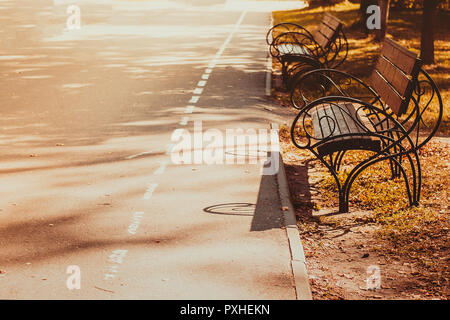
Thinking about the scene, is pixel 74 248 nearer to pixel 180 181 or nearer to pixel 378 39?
pixel 180 181

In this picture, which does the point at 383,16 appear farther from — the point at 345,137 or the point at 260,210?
the point at 260,210

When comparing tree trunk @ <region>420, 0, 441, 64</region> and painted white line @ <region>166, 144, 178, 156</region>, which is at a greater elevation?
tree trunk @ <region>420, 0, 441, 64</region>

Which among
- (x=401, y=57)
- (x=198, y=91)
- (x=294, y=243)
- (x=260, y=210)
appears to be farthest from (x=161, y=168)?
(x=198, y=91)

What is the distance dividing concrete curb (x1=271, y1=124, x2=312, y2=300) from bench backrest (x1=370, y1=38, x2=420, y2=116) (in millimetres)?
1446

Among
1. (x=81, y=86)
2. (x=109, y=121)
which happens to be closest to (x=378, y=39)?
(x=81, y=86)

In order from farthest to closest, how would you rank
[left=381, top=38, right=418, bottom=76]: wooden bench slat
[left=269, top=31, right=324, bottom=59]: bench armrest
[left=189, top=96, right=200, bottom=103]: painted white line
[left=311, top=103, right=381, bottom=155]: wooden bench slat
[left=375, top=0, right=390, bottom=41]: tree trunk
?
[left=375, top=0, right=390, bottom=41]: tree trunk, [left=269, top=31, right=324, bottom=59]: bench armrest, [left=189, top=96, right=200, bottom=103]: painted white line, [left=381, top=38, right=418, bottom=76]: wooden bench slat, [left=311, top=103, right=381, bottom=155]: wooden bench slat

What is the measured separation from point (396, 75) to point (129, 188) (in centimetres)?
327

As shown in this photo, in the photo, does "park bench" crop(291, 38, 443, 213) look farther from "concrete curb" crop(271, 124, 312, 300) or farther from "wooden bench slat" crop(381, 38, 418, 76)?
"concrete curb" crop(271, 124, 312, 300)

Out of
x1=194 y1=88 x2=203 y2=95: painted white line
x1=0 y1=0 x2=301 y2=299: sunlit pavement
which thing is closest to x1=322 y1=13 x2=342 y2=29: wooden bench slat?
x1=0 y1=0 x2=301 y2=299: sunlit pavement

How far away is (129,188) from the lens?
271 inches

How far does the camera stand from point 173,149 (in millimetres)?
8375

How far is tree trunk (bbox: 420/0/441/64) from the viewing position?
15.4 metres
